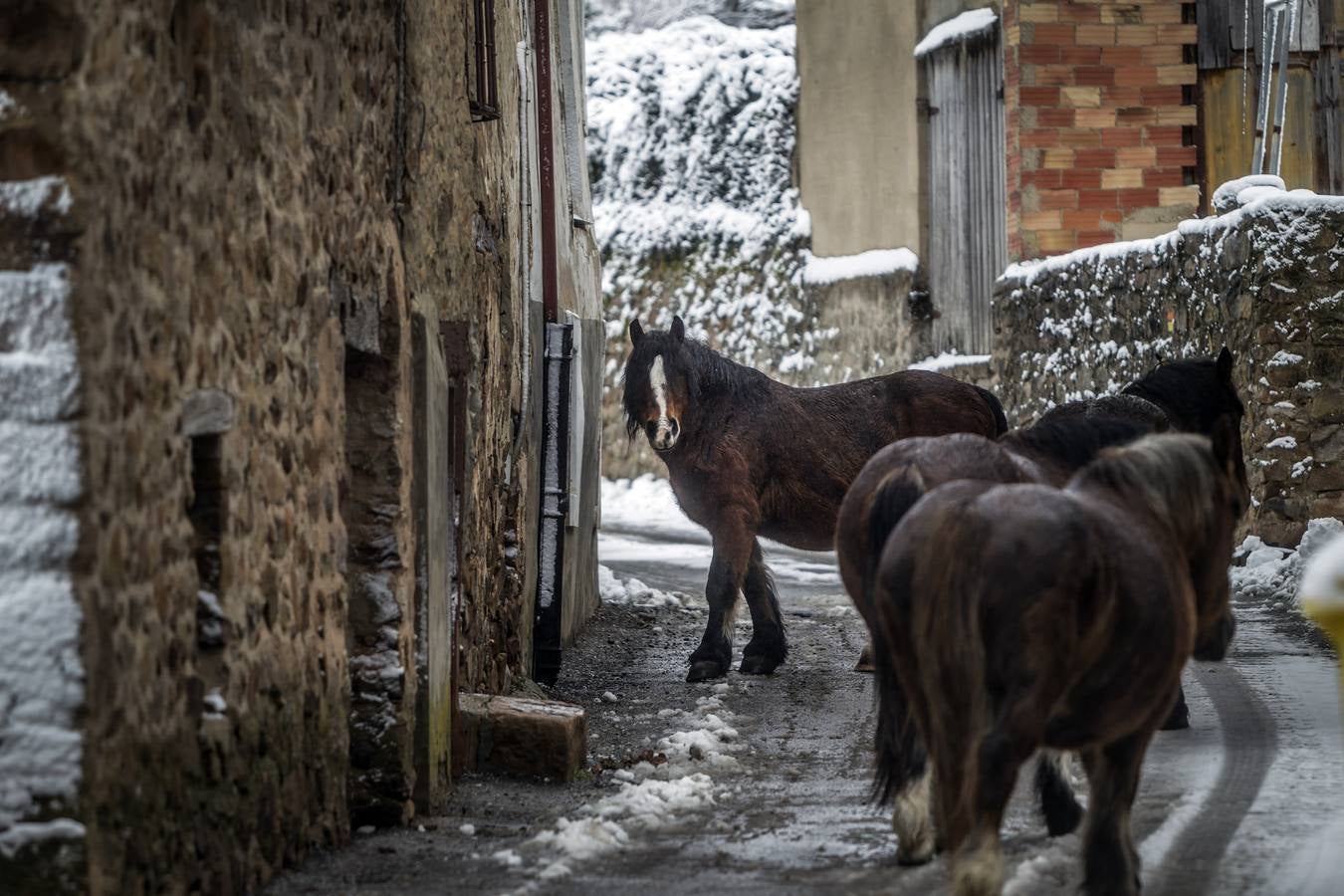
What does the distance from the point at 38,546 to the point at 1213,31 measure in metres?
16.0

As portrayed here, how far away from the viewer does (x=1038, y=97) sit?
649 inches

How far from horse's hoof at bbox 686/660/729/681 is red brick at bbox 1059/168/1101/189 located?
892 cm

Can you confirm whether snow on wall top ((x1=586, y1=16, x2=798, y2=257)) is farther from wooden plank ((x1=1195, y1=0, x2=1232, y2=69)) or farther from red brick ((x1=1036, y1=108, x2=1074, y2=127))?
wooden plank ((x1=1195, y1=0, x2=1232, y2=69))

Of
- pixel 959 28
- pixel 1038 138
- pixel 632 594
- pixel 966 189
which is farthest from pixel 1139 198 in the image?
pixel 632 594

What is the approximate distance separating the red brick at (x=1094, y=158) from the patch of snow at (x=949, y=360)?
3.05 m

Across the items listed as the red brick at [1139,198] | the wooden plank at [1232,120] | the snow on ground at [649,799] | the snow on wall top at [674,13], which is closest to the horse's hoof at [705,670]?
the snow on ground at [649,799]

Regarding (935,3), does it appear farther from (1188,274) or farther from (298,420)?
(298,420)

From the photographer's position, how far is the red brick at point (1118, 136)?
16.5 m

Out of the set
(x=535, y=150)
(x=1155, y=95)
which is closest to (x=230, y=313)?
(x=535, y=150)

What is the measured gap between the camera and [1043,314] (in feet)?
51.4

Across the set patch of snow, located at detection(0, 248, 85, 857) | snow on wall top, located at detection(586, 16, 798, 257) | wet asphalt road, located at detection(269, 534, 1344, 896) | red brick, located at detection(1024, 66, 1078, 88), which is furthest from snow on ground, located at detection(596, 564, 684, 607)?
snow on wall top, located at detection(586, 16, 798, 257)

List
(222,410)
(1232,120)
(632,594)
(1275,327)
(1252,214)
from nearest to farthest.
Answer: (222,410) < (1275,327) < (1252,214) < (632,594) < (1232,120)

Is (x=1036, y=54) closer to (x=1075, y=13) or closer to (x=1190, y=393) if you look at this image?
(x=1075, y=13)

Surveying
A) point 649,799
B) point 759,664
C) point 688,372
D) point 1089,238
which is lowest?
point 759,664
